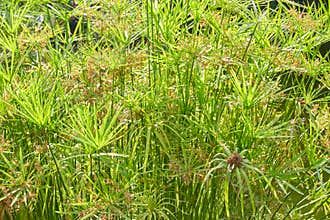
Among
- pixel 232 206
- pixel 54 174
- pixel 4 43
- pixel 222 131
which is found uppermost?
pixel 4 43

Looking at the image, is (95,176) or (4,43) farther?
(4,43)

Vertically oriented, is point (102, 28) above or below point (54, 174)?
above

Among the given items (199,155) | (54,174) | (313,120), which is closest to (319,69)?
(313,120)

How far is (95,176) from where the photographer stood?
183 cm

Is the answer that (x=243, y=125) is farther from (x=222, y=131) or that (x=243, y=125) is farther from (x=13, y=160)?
(x=13, y=160)

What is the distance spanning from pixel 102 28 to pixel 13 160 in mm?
510

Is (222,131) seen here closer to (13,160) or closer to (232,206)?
(232,206)

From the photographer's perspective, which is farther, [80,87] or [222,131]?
[80,87]

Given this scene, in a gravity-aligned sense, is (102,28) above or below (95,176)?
above

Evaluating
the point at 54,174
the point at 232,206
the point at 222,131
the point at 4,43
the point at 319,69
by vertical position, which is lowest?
the point at 232,206

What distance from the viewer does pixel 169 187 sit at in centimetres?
199

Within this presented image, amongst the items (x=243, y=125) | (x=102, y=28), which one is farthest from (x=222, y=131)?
(x=102, y=28)

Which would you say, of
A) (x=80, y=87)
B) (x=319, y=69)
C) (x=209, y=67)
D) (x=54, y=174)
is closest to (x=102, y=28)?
(x=80, y=87)

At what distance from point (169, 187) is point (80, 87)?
44 centimetres
